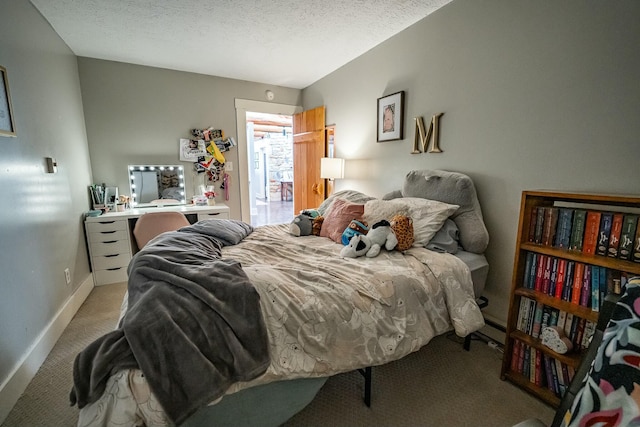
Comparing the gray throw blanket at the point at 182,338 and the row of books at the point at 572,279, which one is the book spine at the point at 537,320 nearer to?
the row of books at the point at 572,279

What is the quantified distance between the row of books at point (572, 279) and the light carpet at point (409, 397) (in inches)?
23.2

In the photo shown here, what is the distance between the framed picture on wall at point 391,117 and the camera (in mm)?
2514

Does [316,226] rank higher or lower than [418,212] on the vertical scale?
lower

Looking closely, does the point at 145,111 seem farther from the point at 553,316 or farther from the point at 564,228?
the point at 553,316

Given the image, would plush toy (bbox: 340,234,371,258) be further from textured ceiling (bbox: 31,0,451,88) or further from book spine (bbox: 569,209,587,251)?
textured ceiling (bbox: 31,0,451,88)

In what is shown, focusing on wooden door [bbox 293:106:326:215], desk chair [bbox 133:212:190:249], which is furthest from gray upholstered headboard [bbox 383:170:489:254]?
desk chair [bbox 133:212:190:249]

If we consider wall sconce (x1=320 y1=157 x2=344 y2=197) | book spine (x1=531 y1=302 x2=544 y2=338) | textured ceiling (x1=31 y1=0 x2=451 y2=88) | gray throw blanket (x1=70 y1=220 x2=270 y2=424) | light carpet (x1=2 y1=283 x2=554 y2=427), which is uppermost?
textured ceiling (x1=31 y1=0 x2=451 y2=88)

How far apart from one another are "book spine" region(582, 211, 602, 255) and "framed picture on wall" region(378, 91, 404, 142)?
156 cm

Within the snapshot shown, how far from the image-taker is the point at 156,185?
3.50m

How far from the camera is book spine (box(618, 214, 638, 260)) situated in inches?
44.6

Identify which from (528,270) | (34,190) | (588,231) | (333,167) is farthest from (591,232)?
(34,190)

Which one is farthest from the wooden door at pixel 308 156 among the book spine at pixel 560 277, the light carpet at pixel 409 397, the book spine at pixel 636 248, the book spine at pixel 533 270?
the book spine at pixel 636 248

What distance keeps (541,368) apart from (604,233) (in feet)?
2.57

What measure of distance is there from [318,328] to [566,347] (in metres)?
1.21
